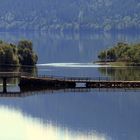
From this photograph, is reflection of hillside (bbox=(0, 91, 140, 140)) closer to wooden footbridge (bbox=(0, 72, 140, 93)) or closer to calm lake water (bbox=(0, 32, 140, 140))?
calm lake water (bbox=(0, 32, 140, 140))

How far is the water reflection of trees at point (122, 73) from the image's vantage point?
6624 inches

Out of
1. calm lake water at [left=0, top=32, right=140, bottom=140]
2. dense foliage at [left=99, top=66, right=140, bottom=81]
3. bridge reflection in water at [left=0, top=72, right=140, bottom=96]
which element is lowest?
calm lake water at [left=0, top=32, right=140, bottom=140]

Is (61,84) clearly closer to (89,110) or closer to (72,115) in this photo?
(89,110)

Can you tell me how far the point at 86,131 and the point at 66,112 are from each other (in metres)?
22.6

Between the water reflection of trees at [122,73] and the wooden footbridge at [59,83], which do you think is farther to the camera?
the water reflection of trees at [122,73]

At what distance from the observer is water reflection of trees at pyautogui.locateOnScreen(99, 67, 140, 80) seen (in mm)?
168250

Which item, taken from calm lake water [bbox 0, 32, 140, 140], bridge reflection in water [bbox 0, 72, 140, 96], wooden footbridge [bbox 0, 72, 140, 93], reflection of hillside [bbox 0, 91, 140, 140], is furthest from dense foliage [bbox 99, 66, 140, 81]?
reflection of hillside [bbox 0, 91, 140, 140]

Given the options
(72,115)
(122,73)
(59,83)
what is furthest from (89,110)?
(122,73)

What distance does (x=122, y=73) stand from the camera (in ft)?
596

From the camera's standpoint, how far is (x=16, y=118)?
111 m

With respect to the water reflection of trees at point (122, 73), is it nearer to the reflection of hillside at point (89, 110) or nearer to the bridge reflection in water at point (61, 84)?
the bridge reflection in water at point (61, 84)

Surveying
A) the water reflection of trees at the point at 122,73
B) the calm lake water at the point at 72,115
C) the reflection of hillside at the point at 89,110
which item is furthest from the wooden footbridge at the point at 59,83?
the water reflection of trees at the point at 122,73

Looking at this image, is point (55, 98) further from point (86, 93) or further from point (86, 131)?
point (86, 131)

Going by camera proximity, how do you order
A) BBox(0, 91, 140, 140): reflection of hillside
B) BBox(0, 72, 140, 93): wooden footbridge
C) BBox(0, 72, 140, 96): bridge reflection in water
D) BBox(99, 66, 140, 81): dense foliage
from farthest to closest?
BBox(99, 66, 140, 81): dense foliage, BBox(0, 72, 140, 93): wooden footbridge, BBox(0, 72, 140, 96): bridge reflection in water, BBox(0, 91, 140, 140): reflection of hillside
